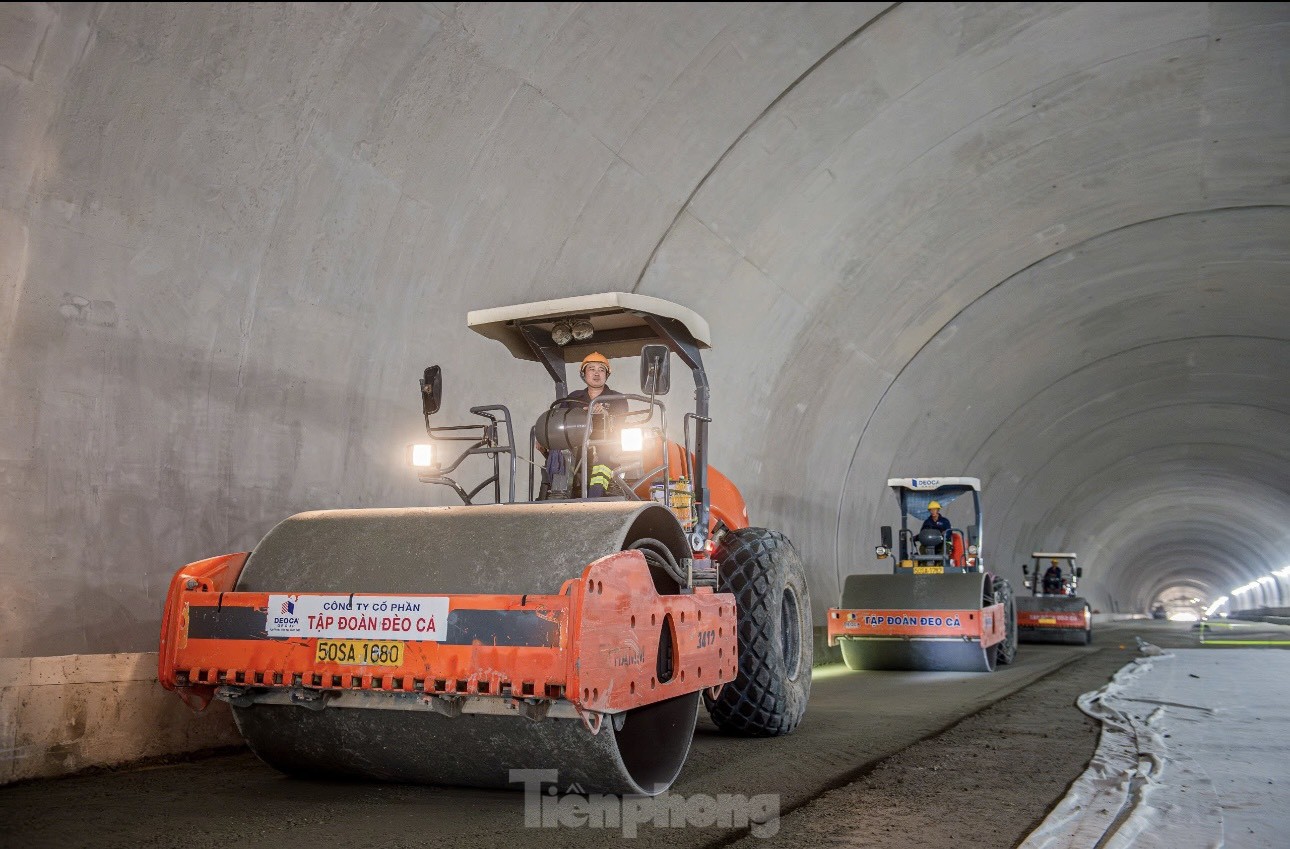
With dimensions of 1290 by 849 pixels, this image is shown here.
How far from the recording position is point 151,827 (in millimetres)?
3973

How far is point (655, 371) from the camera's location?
4.96m

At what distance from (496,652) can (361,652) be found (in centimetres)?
60

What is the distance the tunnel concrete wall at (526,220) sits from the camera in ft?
17.2

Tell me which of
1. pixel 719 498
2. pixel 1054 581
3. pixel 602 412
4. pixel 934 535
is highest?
pixel 602 412

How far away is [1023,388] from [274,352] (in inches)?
614

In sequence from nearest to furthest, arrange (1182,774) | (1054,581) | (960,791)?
(960,791), (1182,774), (1054,581)

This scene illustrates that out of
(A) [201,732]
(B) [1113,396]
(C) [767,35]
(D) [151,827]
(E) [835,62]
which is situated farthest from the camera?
(B) [1113,396]

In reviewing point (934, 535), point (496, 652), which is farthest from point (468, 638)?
point (934, 535)

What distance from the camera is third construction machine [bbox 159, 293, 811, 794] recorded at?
3.81 m

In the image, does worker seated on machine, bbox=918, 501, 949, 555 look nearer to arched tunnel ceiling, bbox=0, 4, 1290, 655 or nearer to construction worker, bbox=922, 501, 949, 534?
construction worker, bbox=922, 501, 949, 534

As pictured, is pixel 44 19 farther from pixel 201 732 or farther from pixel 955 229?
pixel 955 229

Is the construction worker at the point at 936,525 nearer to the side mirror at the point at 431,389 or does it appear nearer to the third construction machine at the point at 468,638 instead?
the third construction machine at the point at 468,638

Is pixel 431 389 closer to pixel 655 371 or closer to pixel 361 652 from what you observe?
pixel 655 371

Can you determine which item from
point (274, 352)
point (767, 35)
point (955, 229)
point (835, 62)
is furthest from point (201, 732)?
point (955, 229)
